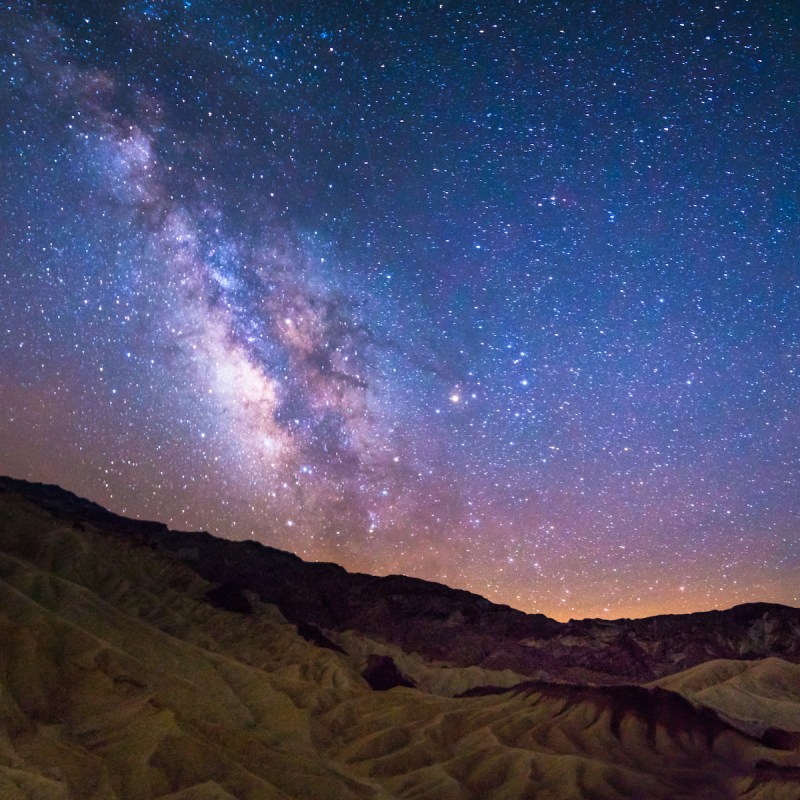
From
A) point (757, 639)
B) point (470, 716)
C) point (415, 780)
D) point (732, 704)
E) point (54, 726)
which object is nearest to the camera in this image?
point (54, 726)

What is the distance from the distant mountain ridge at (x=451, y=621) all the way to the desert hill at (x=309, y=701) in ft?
1.55

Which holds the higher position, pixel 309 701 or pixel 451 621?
pixel 451 621

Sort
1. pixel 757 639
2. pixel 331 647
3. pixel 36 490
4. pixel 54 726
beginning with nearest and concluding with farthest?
pixel 54 726, pixel 331 647, pixel 757 639, pixel 36 490

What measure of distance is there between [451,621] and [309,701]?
4940 cm

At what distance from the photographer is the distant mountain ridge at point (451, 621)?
103000 mm

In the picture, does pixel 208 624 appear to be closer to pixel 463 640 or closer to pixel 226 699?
pixel 226 699

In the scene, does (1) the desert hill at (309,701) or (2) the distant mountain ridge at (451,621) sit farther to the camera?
(2) the distant mountain ridge at (451,621)

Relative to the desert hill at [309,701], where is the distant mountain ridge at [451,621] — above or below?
above

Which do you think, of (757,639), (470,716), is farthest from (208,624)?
(757,639)

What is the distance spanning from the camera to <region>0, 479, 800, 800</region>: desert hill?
148 feet

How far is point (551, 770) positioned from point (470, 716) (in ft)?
45.4

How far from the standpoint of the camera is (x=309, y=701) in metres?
69.0

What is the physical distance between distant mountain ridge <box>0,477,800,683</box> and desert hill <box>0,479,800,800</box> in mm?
473

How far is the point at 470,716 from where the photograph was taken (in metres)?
63.3
